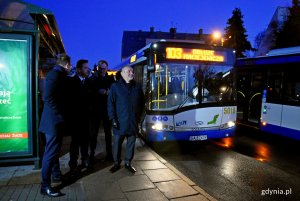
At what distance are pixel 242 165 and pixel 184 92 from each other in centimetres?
240

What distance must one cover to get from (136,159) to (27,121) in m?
2.55

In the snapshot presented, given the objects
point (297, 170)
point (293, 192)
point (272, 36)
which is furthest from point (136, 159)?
point (272, 36)

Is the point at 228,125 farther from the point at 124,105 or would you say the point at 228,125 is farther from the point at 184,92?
the point at 124,105

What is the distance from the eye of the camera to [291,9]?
35875mm

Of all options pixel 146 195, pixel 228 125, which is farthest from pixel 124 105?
pixel 228 125

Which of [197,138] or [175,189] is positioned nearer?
[175,189]

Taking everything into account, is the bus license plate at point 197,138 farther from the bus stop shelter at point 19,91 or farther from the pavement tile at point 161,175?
the bus stop shelter at point 19,91

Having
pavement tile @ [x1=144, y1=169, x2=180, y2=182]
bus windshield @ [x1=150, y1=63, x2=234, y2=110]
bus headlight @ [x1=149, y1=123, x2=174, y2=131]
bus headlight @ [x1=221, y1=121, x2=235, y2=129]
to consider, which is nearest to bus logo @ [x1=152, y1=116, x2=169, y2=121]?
bus headlight @ [x1=149, y1=123, x2=174, y2=131]

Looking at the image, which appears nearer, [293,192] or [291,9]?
[293,192]

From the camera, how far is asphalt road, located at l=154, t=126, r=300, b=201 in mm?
5527

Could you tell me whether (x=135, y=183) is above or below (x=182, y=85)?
below

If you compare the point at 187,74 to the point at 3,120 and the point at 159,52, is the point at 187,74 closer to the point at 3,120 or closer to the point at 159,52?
the point at 159,52

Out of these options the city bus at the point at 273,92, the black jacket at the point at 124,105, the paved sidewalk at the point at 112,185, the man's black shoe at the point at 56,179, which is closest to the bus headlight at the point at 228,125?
the city bus at the point at 273,92

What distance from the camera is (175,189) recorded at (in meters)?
5.03
